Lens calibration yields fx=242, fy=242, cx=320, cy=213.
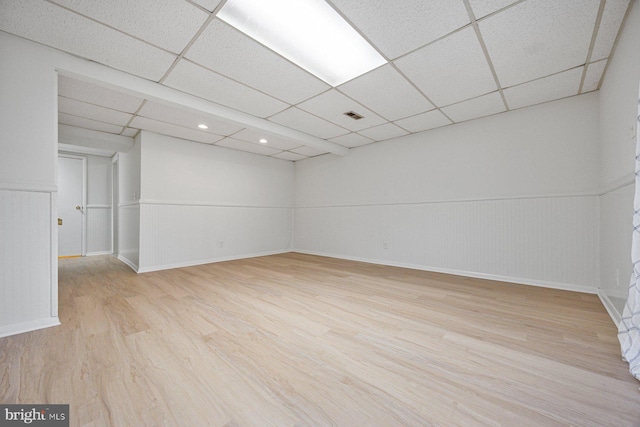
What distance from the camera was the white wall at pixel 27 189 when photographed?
187cm

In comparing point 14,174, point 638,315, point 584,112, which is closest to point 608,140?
point 584,112

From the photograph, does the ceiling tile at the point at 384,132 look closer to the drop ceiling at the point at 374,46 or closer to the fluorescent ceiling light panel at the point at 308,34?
the drop ceiling at the point at 374,46

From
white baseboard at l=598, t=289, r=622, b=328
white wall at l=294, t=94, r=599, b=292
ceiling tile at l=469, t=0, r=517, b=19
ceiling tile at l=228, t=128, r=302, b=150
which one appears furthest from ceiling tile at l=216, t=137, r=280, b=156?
white baseboard at l=598, t=289, r=622, b=328

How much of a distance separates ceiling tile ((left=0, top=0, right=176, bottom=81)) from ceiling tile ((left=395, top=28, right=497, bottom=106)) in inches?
89.4

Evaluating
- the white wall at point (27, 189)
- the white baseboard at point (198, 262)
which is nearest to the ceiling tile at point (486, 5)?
the white wall at point (27, 189)

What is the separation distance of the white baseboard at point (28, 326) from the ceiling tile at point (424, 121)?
14.5 ft

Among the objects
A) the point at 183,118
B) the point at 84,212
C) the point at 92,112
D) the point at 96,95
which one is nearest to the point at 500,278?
the point at 183,118

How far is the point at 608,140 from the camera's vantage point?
238 centimetres

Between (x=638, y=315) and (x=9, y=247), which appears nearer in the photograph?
(x=638, y=315)

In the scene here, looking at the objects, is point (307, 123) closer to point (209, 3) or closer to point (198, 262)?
point (209, 3)

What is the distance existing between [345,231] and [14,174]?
4.50m

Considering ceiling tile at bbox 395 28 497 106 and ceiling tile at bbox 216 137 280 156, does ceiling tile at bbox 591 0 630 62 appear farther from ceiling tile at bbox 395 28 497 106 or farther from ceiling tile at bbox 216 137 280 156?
ceiling tile at bbox 216 137 280 156

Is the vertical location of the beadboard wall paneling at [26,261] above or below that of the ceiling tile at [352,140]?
below

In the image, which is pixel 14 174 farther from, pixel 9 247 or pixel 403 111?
pixel 403 111
